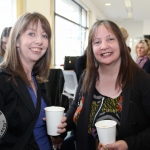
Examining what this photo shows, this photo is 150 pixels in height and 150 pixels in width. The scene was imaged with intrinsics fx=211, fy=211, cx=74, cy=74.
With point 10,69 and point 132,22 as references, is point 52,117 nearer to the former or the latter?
point 10,69

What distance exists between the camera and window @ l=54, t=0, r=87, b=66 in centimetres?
557

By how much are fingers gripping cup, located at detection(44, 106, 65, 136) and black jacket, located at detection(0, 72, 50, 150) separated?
10cm

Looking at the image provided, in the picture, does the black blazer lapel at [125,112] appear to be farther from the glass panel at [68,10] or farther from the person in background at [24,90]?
the glass panel at [68,10]

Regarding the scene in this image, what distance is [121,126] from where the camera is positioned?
1198 mm

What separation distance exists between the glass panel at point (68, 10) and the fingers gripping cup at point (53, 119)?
456 cm

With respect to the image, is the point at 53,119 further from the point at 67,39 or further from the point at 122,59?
the point at 67,39

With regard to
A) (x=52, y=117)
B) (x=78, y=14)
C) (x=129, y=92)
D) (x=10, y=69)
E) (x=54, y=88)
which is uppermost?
(x=78, y=14)

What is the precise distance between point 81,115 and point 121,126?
0.88 feet

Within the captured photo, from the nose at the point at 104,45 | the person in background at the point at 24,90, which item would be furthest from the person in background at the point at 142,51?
the person in background at the point at 24,90

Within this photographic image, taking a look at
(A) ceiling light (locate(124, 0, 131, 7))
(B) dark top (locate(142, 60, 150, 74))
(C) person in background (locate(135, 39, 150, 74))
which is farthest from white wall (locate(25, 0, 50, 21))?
(A) ceiling light (locate(124, 0, 131, 7))

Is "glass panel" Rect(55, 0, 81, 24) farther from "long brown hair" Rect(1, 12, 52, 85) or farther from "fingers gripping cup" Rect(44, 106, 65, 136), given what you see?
"fingers gripping cup" Rect(44, 106, 65, 136)

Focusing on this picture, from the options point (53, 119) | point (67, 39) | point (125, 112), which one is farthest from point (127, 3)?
point (53, 119)

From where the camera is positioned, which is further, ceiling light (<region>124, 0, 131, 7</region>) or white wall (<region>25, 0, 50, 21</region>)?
ceiling light (<region>124, 0, 131, 7</region>)

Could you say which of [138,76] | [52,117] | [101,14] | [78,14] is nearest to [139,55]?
[138,76]
